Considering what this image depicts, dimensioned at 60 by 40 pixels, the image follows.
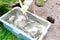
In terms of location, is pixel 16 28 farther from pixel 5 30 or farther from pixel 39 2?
pixel 39 2

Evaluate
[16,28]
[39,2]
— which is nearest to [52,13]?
[39,2]

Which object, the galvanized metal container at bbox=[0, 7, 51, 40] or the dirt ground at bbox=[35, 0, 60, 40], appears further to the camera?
the dirt ground at bbox=[35, 0, 60, 40]

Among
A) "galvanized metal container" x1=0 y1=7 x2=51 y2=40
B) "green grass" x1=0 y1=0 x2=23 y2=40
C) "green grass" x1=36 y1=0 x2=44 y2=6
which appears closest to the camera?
"galvanized metal container" x1=0 y1=7 x2=51 y2=40

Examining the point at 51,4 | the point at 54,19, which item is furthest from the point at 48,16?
the point at 51,4

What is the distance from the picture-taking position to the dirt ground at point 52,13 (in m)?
2.32

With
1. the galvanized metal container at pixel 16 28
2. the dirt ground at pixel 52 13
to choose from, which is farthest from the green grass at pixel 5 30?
the dirt ground at pixel 52 13

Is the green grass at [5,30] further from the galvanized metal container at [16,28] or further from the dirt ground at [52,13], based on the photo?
the dirt ground at [52,13]

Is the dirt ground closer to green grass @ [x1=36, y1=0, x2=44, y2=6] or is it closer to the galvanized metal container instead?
green grass @ [x1=36, y1=0, x2=44, y2=6]

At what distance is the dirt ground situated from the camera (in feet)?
7.61

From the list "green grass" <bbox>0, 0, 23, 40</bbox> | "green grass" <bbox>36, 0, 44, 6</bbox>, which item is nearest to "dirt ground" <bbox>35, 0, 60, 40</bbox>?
"green grass" <bbox>36, 0, 44, 6</bbox>

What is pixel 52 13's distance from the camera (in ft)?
8.75

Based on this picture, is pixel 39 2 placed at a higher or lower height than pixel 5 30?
higher

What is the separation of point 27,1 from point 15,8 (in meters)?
0.32

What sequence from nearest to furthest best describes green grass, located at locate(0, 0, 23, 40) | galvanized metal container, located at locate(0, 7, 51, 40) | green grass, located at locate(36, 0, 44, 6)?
galvanized metal container, located at locate(0, 7, 51, 40), green grass, located at locate(0, 0, 23, 40), green grass, located at locate(36, 0, 44, 6)
